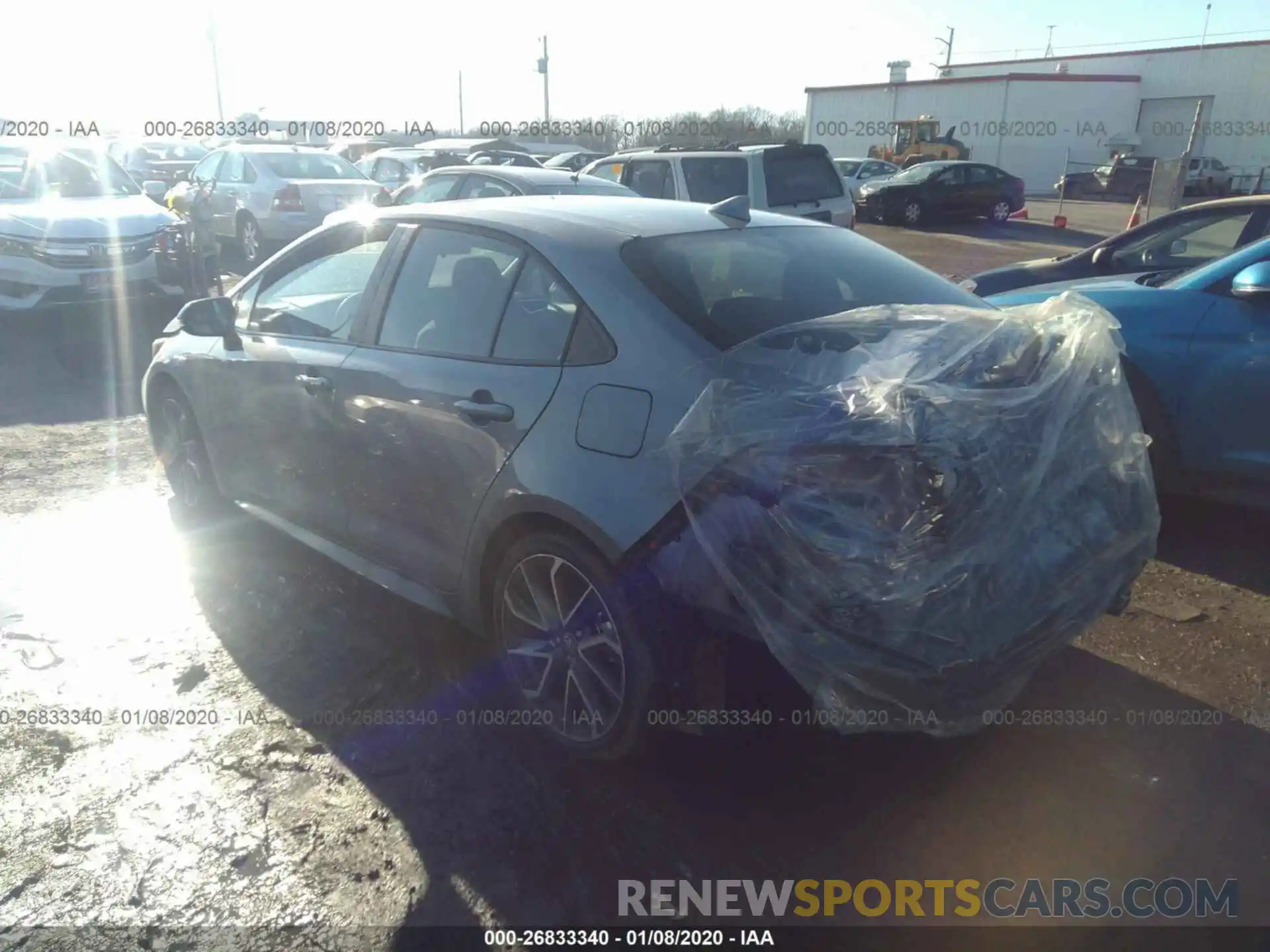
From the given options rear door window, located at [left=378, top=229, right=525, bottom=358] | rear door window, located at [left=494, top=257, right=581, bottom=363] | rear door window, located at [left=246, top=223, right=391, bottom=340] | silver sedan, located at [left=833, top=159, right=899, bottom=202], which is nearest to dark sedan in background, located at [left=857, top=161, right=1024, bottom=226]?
silver sedan, located at [left=833, top=159, right=899, bottom=202]

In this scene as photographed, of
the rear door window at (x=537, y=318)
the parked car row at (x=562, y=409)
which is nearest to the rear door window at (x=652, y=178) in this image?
the parked car row at (x=562, y=409)

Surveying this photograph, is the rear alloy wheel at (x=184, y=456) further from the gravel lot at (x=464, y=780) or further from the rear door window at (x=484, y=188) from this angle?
the rear door window at (x=484, y=188)

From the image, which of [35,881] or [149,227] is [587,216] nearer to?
[35,881]

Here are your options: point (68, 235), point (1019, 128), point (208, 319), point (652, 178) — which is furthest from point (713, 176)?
point (1019, 128)

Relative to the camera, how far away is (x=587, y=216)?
3.32 m

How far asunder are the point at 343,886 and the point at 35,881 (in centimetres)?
85

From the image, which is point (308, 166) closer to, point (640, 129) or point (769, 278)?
point (769, 278)

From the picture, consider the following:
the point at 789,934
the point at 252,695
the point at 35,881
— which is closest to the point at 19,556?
→ the point at 252,695

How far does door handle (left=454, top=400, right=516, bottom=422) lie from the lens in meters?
2.95

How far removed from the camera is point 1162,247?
21.6 ft

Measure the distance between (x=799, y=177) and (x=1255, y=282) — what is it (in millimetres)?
7500

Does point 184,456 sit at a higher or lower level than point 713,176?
lower

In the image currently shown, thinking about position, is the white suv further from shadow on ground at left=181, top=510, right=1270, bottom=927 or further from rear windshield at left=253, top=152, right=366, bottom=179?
shadow on ground at left=181, top=510, right=1270, bottom=927

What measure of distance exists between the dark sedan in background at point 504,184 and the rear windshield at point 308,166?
159 inches
